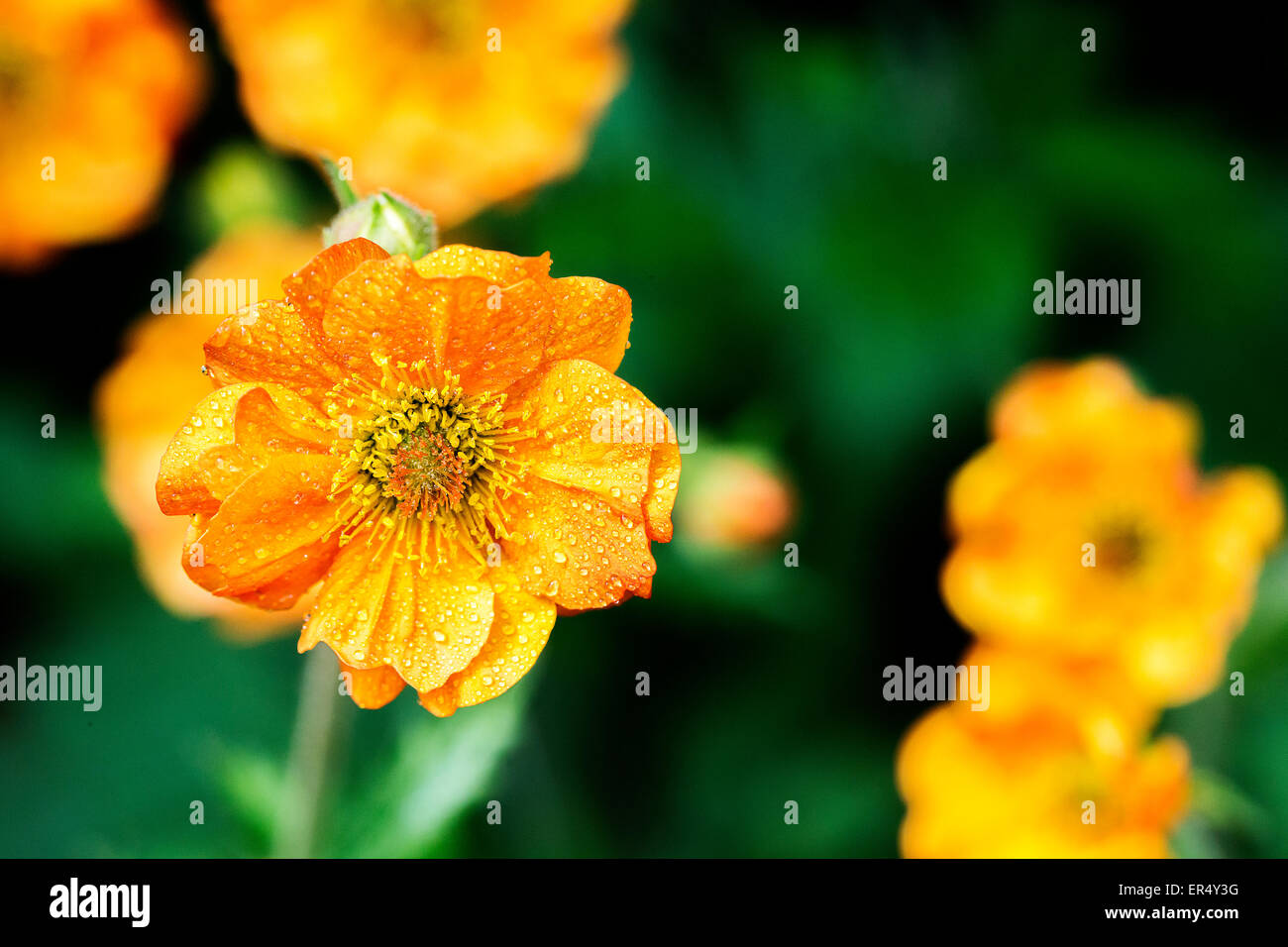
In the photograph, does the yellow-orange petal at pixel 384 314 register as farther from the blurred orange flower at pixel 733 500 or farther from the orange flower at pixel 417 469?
the blurred orange flower at pixel 733 500

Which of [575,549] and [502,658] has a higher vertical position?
[575,549]

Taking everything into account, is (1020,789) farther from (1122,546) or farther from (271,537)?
(271,537)

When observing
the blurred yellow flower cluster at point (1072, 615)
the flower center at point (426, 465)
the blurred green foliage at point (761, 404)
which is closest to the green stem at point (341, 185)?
the flower center at point (426, 465)

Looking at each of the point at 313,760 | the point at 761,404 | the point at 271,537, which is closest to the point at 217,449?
the point at 271,537

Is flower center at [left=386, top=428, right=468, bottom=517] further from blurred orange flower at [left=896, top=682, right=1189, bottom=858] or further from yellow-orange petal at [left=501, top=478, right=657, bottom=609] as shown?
blurred orange flower at [left=896, top=682, right=1189, bottom=858]

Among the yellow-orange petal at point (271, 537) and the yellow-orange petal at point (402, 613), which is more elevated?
the yellow-orange petal at point (271, 537)

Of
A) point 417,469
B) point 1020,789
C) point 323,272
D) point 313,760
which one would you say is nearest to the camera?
point 323,272

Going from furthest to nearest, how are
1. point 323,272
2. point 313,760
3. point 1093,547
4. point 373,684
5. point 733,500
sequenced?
1. point 1093,547
2. point 733,500
3. point 313,760
4. point 373,684
5. point 323,272
